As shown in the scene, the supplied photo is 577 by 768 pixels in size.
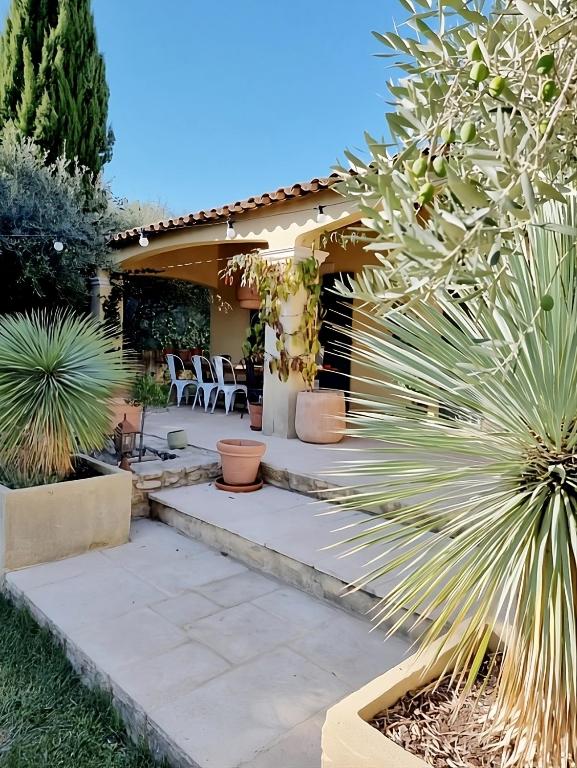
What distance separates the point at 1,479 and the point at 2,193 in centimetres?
578

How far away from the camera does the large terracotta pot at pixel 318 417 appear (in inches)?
255

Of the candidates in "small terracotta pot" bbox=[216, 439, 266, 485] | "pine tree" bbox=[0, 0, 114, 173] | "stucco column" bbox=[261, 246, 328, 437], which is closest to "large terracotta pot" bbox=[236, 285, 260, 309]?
"stucco column" bbox=[261, 246, 328, 437]

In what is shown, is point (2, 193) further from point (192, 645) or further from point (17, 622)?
point (192, 645)

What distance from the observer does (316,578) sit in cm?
343

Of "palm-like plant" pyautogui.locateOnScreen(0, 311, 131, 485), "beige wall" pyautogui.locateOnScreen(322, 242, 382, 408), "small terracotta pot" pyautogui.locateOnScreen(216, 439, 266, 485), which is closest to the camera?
"palm-like plant" pyautogui.locateOnScreen(0, 311, 131, 485)

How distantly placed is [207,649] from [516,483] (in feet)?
6.51

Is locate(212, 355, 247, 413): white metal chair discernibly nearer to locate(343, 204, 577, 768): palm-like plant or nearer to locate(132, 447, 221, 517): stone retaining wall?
locate(132, 447, 221, 517): stone retaining wall

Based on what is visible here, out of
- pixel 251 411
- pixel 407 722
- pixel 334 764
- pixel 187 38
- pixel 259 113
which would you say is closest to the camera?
pixel 334 764

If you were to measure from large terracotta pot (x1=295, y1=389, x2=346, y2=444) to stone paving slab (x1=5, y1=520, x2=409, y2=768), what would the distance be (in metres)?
2.71

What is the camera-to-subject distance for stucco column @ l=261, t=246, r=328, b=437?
6.79 metres

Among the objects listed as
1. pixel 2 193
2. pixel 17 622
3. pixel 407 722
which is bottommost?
pixel 17 622

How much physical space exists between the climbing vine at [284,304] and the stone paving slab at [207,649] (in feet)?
10.8

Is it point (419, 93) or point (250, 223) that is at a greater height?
point (250, 223)

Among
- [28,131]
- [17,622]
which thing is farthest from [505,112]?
[28,131]
